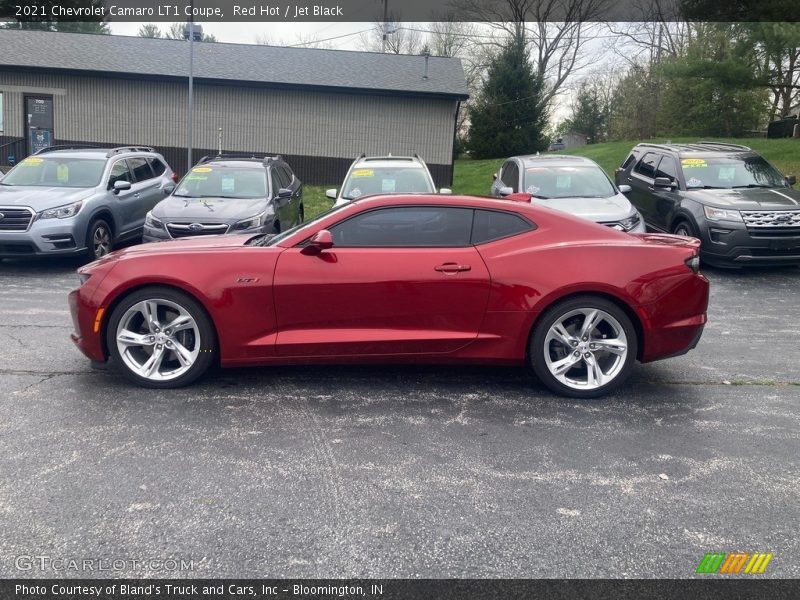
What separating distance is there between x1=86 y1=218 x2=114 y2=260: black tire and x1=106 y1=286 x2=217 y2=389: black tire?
Result: 5884 millimetres

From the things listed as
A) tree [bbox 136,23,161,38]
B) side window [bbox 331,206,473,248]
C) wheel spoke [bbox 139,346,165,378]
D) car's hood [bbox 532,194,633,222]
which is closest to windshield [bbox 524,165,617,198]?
car's hood [bbox 532,194,633,222]

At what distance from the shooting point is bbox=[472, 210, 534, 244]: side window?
5430mm

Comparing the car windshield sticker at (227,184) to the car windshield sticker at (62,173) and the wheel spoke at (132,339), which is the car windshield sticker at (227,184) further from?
the wheel spoke at (132,339)

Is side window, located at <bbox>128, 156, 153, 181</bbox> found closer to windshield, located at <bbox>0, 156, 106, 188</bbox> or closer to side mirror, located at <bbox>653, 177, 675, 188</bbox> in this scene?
windshield, located at <bbox>0, 156, 106, 188</bbox>

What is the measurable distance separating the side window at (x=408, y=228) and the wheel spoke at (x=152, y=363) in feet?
4.82

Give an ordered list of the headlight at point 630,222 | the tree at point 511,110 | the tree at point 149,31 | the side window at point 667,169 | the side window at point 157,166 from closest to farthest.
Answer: the headlight at point 630,222
the side window at point 667,169
the side window at point 157,166
the tree at point 511,110
the tree at point 149,31

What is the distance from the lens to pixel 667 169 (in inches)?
486

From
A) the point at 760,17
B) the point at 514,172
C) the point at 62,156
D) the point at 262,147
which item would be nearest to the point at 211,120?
the point at 262,147

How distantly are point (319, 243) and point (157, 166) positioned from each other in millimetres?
9672

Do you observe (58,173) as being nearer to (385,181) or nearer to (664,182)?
(385,181)

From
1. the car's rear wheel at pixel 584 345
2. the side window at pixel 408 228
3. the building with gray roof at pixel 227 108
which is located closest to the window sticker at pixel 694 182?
the car's rear wheel at pixel 584 345

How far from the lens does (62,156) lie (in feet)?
39.2

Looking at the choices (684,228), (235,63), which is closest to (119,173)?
(684,228)

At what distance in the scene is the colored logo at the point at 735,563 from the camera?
3.17 metres
